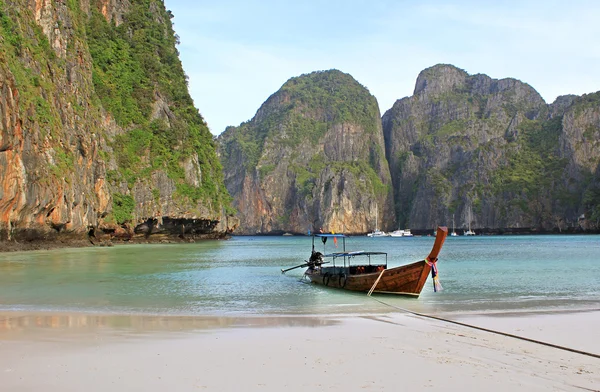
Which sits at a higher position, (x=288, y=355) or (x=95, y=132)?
(x=95, y=132)

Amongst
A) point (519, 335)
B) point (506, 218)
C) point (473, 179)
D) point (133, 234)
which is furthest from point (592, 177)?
point (519, 335)

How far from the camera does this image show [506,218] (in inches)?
6590

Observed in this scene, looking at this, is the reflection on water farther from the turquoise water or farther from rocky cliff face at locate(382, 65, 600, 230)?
rocky cliff face at locate(382, 65, 600, 230)

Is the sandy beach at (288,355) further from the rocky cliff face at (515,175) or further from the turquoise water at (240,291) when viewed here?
the rocky cliff face at (515,175)

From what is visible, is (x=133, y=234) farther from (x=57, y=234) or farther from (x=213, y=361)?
(x=213, y=361)

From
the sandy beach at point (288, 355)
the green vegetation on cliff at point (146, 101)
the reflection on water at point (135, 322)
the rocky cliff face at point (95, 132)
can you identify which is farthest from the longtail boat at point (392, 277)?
the green vegetation on cliff at point (146, 101)

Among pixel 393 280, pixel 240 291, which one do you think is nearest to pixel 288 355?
pixel 393 280

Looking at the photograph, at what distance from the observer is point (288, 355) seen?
1009 centimetres

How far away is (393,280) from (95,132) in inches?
1812

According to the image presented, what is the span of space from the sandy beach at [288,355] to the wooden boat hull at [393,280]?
5037 mm

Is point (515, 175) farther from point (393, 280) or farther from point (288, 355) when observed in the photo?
point (288, 355)

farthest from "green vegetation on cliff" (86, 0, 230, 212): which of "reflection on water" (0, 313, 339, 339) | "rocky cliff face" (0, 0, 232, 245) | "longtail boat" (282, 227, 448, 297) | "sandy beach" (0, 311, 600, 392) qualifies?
"sandy beach" (0, 311, 600, 392)

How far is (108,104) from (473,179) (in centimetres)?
13856

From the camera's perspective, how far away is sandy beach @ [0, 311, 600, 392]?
812cm
